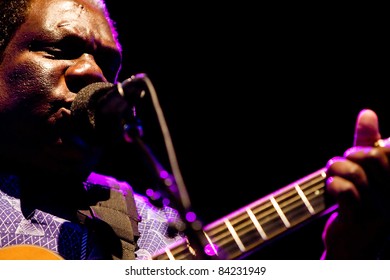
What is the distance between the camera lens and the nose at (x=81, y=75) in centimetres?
190

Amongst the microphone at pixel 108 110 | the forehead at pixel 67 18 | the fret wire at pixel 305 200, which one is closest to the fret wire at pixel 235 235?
the fret wire at pixel 305 200

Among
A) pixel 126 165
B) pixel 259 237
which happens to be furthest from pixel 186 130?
pixel 259 237

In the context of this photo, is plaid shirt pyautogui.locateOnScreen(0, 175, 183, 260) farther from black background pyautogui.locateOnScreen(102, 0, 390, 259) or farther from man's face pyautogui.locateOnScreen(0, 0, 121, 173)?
black background pyautogui.locateOnScreen(102, 0, 390, 259)

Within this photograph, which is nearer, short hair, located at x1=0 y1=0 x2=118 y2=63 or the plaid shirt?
the plaid shirt

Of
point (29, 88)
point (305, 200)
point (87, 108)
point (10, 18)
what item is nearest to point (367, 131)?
point (305, 200)

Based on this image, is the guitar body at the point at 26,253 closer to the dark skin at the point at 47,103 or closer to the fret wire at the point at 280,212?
the dark skin at the point at 47,103

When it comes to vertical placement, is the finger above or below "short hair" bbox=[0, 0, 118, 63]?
below

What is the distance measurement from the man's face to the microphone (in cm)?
35

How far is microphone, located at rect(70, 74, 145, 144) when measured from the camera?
118 cm

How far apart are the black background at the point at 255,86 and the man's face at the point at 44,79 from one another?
1.24 metres

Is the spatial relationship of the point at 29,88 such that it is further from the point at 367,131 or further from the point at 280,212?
the point at 367,131

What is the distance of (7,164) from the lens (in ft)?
6.34

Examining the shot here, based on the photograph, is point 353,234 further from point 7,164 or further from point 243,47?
point 243,47

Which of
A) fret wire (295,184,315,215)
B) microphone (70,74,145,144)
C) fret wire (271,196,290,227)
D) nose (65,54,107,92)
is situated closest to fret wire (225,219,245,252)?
fret wire (271,196,290,227)
